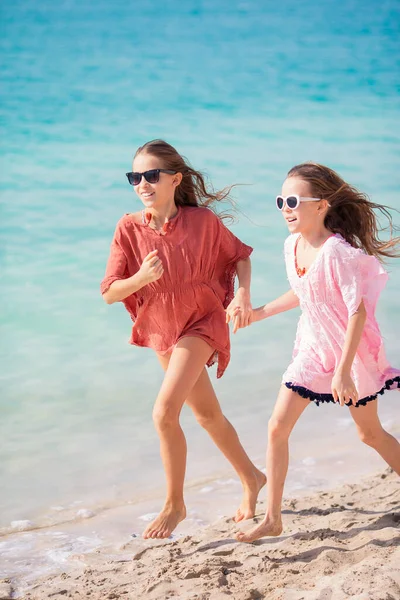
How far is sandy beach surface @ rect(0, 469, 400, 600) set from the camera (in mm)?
3707

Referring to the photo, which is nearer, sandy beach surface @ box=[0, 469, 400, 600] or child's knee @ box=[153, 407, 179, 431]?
sandy beach surface @ box=[0, 469, 400, 600]

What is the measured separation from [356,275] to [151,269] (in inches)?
33.6

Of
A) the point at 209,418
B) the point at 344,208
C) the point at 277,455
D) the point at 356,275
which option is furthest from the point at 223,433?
the point at 344,208

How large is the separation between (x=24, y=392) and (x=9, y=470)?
1.32m

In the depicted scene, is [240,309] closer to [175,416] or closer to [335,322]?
[335,322]

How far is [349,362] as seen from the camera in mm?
4020

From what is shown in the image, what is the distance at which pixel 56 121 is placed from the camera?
61.5 feet

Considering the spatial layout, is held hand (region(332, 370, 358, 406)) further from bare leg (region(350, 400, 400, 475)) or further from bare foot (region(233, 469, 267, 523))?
bare foot (region(233, 469, 267, 523))

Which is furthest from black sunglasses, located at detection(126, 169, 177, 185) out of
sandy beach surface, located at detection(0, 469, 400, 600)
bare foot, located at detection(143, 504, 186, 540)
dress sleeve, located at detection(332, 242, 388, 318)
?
sandy beach surface, located at detection(0, 469, 400, 600)

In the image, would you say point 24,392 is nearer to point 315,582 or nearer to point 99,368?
point 99,368

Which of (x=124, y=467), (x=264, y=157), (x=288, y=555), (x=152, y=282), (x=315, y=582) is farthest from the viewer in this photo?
(x=264, y=157)

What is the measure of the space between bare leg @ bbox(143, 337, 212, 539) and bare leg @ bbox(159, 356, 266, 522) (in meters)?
0.20

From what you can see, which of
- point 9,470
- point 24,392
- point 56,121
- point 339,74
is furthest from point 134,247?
point 339,74

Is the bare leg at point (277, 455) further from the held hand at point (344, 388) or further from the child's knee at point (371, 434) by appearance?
the child's knee at point (371, 434)
